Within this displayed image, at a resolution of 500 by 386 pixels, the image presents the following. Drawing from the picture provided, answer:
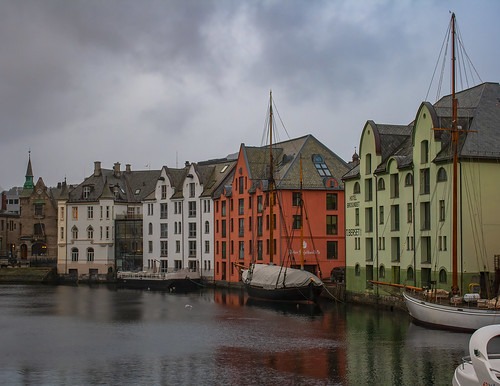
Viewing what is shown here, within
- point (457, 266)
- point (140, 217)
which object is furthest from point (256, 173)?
point (457, 266)

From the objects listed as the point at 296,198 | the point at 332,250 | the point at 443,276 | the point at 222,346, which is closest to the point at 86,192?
the point at 296,198

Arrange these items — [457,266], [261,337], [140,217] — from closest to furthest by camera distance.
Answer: [261,337] < [457,266] < [140,217]

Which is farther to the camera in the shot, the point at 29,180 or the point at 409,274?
the point at 29,180

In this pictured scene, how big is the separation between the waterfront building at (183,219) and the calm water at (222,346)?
35.5 m

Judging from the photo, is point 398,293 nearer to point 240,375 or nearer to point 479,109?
point 479,109

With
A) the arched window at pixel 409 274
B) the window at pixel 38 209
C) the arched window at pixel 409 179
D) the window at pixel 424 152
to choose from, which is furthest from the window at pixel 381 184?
the window at pixel 38 209

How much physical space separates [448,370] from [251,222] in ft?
203

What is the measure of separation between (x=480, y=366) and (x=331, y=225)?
6918cm

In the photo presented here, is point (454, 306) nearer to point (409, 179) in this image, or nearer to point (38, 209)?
point (409, 179)

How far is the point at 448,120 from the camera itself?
65688mm

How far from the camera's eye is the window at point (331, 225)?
311 ft

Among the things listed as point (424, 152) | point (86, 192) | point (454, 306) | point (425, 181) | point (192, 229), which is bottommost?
point (454, 306)

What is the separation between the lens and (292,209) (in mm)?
94750

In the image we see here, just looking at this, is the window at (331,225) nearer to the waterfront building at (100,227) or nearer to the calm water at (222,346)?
the calm water at (222,346)
